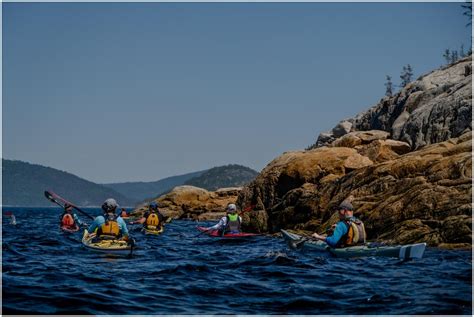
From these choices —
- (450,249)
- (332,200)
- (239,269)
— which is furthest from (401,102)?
(239,269)

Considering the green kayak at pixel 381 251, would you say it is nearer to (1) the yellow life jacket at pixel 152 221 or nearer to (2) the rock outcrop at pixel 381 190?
(2) the rock outcrop at pixel 381 190

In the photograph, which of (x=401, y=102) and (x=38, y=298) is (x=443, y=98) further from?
(x=38, y=298)

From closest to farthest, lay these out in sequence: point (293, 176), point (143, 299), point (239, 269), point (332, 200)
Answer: point (143, 299) < point (239, 269) < point (332, 200) < point (293, 176)

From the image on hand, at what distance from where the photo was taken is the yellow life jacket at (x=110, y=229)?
17.2 meters

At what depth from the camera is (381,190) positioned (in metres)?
23.5

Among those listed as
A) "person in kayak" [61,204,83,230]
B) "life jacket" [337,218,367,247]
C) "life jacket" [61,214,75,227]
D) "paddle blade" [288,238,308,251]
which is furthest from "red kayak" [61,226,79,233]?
"life jacket" [337,218,367,247]

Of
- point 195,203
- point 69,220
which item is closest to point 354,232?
point 69,220

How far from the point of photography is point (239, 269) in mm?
14820

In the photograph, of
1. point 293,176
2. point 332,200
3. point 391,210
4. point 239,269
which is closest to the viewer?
point 239,269

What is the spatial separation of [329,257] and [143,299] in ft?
26.4

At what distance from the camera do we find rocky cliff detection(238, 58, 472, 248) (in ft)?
64.5

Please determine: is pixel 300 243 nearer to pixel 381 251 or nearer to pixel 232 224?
pixel 381 251

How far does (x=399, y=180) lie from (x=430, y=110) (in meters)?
11.4

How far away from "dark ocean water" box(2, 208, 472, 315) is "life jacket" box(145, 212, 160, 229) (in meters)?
9.78
